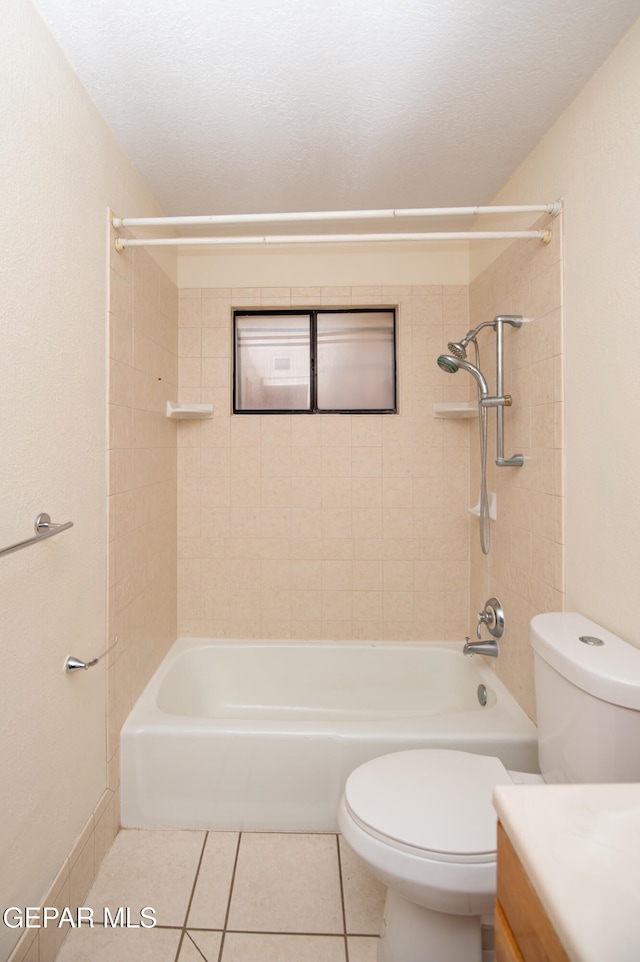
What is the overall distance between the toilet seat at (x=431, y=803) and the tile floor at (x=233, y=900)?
456mm

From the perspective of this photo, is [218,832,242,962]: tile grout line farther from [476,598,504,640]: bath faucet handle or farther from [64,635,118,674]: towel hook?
[476,598,504,640]: bath faucet handle

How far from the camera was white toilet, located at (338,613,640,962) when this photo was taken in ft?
3.18

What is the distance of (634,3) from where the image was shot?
42.1 inches

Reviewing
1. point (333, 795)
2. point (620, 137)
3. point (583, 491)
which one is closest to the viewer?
point (620, 137)

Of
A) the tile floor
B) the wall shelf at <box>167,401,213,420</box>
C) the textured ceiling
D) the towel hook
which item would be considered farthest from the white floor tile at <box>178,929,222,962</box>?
the textured ceiling

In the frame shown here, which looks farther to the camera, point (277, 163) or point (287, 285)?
point (287, 285)

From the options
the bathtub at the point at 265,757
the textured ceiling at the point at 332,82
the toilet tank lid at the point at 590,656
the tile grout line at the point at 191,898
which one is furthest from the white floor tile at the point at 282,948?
the textured ceiling at the point at 332,82

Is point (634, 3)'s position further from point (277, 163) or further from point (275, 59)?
point (277, 163)

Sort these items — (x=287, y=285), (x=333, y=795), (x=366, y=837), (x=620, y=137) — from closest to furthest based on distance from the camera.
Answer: (x=366, y=837), (x=620, y=137), (x=333, y=795), (x=287, y=285)

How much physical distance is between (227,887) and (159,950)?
226 millimetres

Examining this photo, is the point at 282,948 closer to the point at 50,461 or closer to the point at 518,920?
the point at 518,920

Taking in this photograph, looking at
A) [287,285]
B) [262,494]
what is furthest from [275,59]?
[262,494]

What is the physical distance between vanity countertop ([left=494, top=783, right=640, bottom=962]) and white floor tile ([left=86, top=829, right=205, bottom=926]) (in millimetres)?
1230

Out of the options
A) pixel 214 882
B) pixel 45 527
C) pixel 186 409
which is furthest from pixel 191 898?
pixel 186 409
